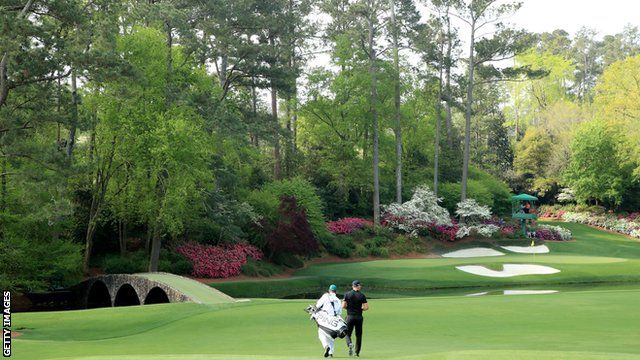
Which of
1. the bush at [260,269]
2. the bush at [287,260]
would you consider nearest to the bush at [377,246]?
the bush at [287,260]

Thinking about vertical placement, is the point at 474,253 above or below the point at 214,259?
below

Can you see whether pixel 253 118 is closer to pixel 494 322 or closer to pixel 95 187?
pixel 95 187

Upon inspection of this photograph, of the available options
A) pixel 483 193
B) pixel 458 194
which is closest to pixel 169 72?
pixel 458 194

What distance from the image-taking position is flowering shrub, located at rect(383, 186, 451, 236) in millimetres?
49219

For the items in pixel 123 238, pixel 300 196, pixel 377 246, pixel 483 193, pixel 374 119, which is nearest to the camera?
pixel 123 238

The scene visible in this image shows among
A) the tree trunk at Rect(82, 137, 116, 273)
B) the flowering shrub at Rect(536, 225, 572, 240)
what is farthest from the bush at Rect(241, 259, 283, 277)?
the flowering shrub at Rect(536, 225, 572, 240)

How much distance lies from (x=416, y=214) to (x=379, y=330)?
111 feet

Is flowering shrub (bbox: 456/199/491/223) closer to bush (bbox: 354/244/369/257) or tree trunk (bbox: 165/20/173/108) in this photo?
bush (bbox: 354/244/369/257)

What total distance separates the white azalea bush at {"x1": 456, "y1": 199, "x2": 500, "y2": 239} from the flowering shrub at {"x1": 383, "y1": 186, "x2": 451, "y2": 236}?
1.35 meters

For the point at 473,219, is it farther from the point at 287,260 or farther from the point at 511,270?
the point at 287,260

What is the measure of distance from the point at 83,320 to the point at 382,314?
8.72 meters

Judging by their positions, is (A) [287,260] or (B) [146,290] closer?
(B) [146,290]

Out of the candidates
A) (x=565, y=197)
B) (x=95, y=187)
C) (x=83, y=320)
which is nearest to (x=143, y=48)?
(x=95, y=187)

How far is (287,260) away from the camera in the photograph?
3934 cm
